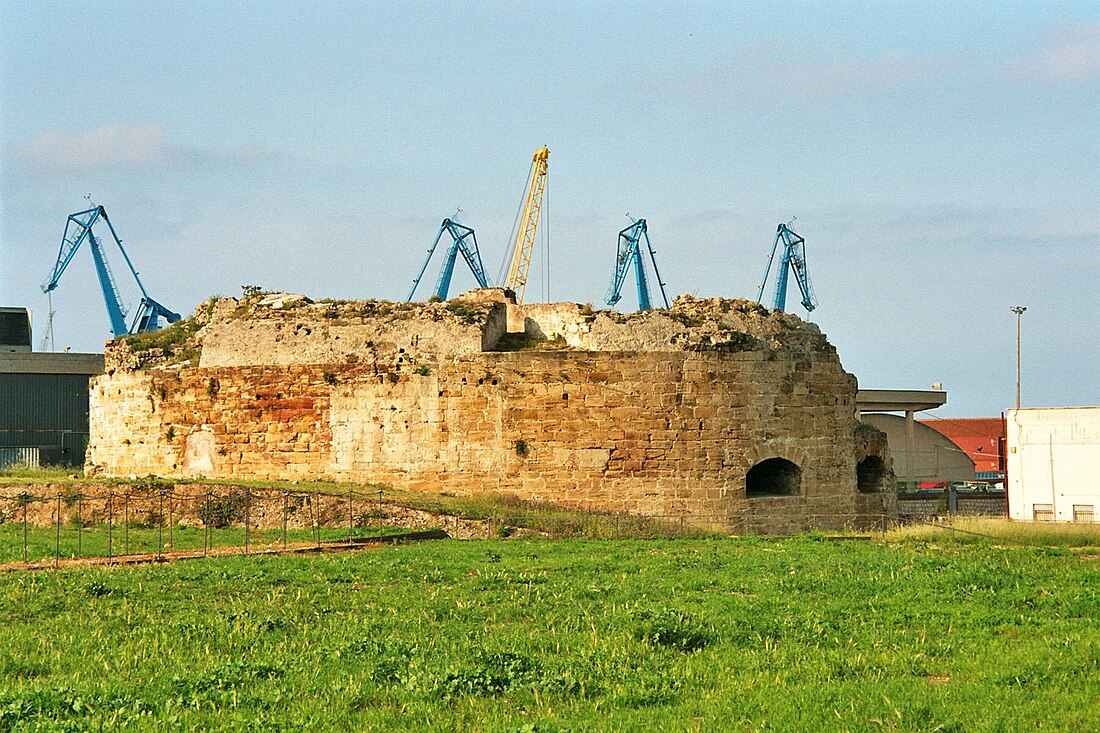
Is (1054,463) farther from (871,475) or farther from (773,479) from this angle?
(773,479)

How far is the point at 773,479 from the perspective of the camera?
24.0 m

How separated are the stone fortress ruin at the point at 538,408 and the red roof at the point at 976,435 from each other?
1350 inches

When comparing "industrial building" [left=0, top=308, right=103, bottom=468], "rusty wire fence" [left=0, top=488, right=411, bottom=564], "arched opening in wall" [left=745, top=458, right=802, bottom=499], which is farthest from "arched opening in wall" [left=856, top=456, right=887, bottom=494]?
"industrial building" [left=0, top=308, right=103, bottom=468]

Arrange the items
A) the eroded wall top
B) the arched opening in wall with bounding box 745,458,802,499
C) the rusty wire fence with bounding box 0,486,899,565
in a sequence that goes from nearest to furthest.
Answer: the rusty wire fence with bounding box 0,486,899,565
the eroded wall top
the arched opening in wall with bounding box 745,458,802,499

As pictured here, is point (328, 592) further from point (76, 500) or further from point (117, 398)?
point (117, 398)

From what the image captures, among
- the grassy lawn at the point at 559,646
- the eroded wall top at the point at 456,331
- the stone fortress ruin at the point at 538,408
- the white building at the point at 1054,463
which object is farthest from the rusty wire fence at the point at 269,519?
the white building at the point at 1054,463

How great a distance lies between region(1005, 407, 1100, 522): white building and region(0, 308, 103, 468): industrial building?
2489 cm

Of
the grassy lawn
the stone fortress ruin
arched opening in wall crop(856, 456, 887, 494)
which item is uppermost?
the stone fortress ruin

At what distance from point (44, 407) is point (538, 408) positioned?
1931cm

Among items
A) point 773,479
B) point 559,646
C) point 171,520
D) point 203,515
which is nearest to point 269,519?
point 203,515

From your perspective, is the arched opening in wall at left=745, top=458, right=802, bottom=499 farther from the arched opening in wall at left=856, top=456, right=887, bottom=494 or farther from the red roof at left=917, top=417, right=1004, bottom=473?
the red roof at left=917, top=417, right=1004, bottom=473

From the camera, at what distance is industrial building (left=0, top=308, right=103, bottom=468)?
114ft

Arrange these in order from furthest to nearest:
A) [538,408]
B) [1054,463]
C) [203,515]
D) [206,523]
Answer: [1054,463] < [538,408] < [203,515] < [206,523]

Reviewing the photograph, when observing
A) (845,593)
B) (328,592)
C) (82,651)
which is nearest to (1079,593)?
(845,593)
